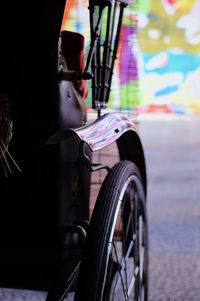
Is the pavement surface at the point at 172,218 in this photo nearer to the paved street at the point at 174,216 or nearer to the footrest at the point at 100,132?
the paved street at the point at 174,216

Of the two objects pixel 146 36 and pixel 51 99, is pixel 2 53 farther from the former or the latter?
pixel 146 36

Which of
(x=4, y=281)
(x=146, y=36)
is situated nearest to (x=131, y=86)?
(x=4, y=281)

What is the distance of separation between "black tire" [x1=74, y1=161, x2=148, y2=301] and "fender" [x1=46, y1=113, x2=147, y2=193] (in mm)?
116

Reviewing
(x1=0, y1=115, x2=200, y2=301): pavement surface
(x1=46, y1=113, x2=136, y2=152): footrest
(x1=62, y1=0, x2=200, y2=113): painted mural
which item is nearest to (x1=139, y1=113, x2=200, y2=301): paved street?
(x1=0, y1=115, x2=200, y2=301): pavement surface

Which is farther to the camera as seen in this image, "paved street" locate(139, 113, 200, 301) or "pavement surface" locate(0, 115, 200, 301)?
"paved street" locate(139, 113, 200, 301)

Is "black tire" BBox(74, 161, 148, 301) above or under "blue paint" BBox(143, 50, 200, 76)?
above

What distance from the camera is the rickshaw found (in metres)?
1.64

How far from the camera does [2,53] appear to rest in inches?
67.1

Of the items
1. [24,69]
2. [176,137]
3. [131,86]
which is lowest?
[176,137]

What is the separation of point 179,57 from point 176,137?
2.53 metres

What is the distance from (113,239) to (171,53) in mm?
9297

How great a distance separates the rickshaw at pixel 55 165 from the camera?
1642mm

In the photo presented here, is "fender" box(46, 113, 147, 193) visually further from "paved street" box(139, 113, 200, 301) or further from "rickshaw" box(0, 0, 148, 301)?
"paved street" box(139, 113, 200, 301)

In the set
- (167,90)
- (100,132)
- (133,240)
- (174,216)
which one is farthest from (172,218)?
(167,90)
